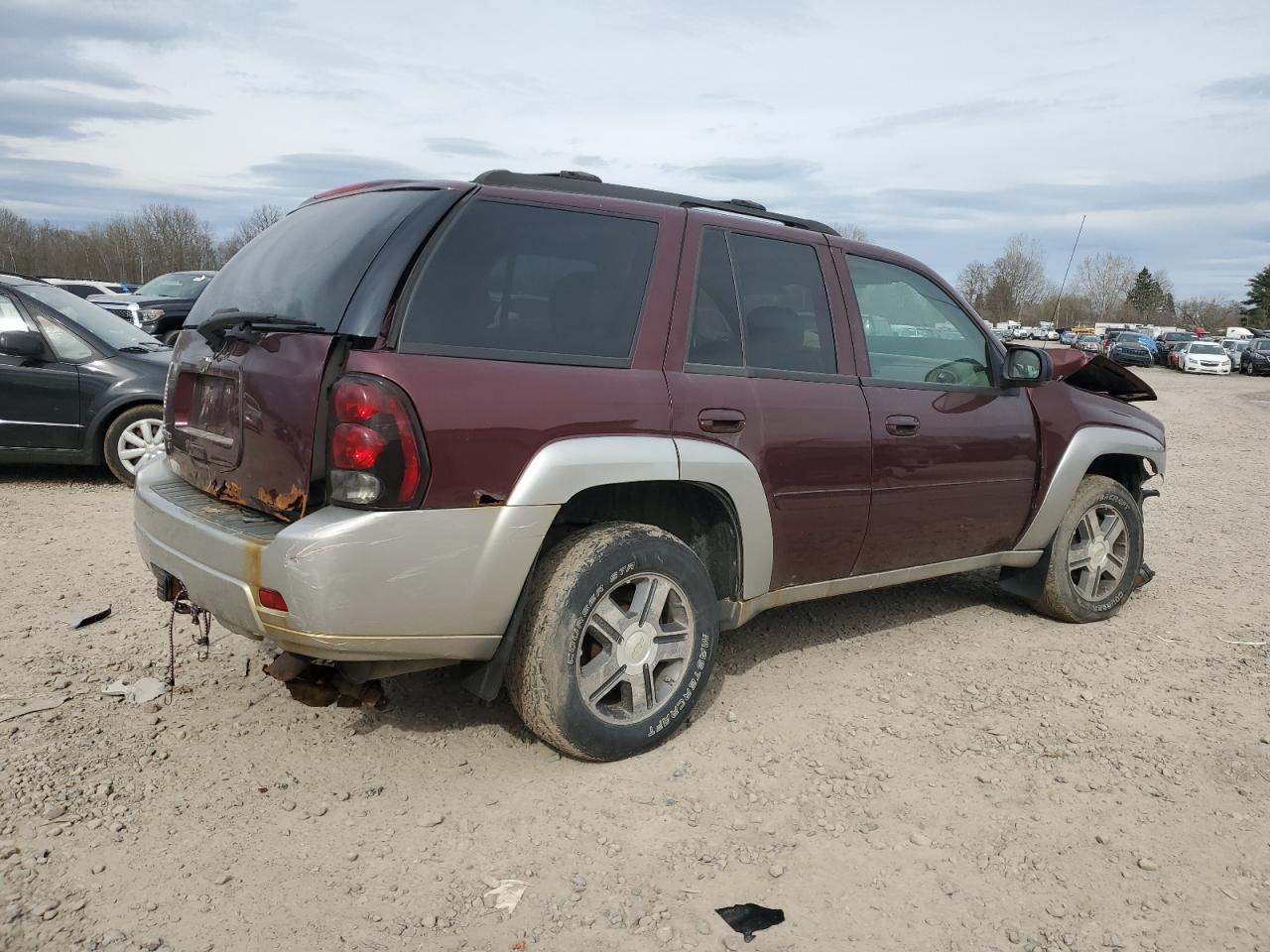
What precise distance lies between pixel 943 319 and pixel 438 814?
3.18 metres

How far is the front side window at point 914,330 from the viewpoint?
4320mm

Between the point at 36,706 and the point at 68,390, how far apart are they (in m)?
4.64

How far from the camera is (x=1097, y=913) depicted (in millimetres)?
2721

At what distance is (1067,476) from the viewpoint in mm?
4965

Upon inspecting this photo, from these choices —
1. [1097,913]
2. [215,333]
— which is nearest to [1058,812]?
[1097,913]

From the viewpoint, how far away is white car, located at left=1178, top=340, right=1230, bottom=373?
4053cm

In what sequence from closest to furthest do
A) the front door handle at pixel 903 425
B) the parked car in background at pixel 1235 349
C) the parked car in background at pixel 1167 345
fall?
the front door handle at pixel 903 425, the parked car in background at pixel 1235 349, the parked car in background at pixel 1167 345

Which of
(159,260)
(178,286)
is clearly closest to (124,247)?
(159,260)

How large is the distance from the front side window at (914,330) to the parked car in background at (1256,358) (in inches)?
1692

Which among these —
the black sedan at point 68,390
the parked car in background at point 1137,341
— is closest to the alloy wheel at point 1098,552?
the black sedan at point 68,390

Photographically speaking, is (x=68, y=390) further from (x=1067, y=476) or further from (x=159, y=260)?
(x=159, y=260)

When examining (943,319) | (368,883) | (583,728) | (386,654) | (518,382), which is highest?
(943,319)

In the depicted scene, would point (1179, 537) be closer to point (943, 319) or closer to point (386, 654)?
point (943, 319)

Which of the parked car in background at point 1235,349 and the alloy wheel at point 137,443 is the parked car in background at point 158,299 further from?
the parked car in background at point 1235,349
